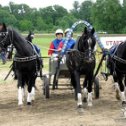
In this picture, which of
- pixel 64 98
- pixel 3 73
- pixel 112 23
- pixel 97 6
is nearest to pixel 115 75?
pixel 64 98

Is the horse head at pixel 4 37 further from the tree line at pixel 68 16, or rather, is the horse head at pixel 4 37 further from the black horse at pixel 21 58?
the tree line at pixel 68 16

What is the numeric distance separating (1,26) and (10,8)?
112 metres

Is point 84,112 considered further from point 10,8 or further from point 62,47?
Answer: point 10,8

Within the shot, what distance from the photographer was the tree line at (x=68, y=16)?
59.3 metres

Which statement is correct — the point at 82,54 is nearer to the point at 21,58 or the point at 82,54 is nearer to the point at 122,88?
the point at 122,88

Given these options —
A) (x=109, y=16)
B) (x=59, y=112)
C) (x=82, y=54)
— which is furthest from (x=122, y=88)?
(x=109, y=16)

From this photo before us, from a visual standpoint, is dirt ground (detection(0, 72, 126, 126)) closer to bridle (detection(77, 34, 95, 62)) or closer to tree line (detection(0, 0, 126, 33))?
bridle (detection(77, 34, 95, 62))

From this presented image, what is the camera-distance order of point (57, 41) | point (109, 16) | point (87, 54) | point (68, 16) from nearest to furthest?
point (87, 54) < point (57, 41) < point (109, 16) < point (68, 16)

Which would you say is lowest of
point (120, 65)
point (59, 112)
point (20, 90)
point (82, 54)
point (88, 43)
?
point (59, 112)

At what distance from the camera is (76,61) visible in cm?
1040

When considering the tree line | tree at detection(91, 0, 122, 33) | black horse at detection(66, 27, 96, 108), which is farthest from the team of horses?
tree at detection(91, 0, 122, 33)

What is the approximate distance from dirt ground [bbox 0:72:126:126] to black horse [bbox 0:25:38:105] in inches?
23.3

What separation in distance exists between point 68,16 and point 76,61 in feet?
282

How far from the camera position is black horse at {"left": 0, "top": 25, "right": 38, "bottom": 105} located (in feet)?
33.7
